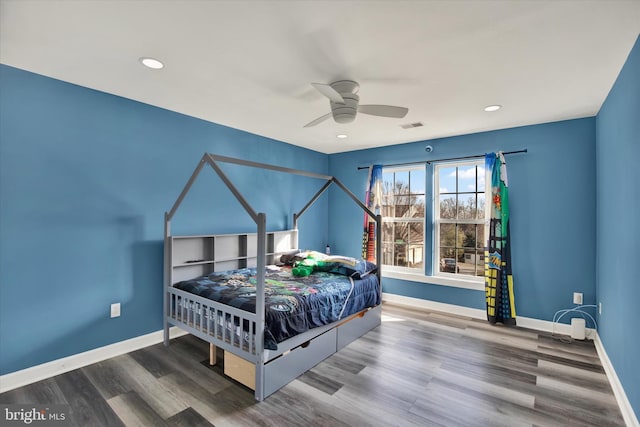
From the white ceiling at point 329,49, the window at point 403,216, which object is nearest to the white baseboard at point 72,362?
the white ceiling at point 329,49

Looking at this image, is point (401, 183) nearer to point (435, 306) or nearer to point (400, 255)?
point (400, 255)

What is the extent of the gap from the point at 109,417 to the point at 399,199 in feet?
13.9

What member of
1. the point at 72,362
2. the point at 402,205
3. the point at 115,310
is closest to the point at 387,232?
the point at 402,205

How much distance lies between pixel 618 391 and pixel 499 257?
170 cm

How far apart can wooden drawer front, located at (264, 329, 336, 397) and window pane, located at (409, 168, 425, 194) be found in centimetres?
267

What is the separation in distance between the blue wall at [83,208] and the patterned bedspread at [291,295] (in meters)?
0.62

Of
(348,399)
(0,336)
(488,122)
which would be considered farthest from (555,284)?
(0,336)

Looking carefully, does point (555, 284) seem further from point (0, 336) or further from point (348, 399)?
point (0, 336)

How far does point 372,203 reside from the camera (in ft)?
16.0

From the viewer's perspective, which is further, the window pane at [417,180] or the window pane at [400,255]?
the window pane at [400,255]

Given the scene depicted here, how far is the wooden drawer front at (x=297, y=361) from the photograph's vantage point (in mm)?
2287

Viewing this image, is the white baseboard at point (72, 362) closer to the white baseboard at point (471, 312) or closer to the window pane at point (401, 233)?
the white baseboard at point (471, 312)

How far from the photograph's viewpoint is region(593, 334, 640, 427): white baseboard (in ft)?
6.38

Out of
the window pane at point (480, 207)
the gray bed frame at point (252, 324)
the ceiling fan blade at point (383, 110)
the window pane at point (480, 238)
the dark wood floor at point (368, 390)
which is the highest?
the ceiling fan blade at point (383, 110)
